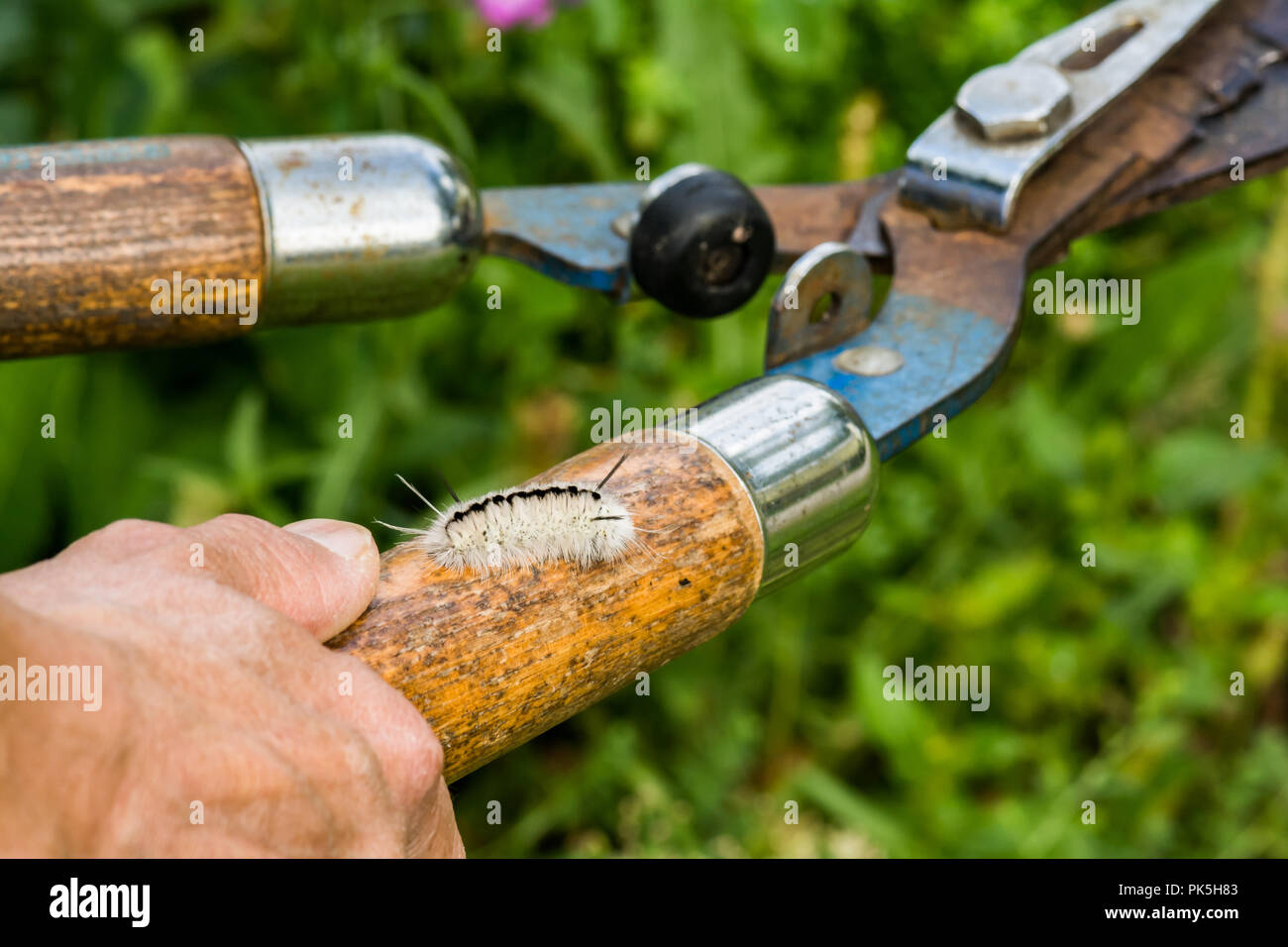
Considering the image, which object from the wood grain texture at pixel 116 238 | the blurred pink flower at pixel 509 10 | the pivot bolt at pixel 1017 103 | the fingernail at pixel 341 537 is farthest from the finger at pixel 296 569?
the blurred pink flower at pixel 509 10

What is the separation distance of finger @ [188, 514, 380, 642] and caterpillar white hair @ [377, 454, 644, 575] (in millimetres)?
66

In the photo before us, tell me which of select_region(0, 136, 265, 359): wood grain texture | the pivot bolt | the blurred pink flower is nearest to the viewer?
select_region(0, 136, 265, 359): wood grain texture

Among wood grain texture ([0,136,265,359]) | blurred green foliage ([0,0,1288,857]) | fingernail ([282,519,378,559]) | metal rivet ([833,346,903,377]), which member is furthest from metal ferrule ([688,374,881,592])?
blurred green foliage ([0,0,1288,857])

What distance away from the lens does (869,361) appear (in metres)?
1.43

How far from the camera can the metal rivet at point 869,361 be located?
1.42 metres

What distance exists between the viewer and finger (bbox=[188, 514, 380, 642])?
3.39ft

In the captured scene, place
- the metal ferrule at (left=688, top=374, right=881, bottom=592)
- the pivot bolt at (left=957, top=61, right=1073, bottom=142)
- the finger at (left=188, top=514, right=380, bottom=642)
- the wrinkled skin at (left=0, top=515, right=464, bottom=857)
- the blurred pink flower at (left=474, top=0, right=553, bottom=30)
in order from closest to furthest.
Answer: the wrinkled skin at (left=0, top=515, right=464, bottom=857), the finger at (left=188, top=514, right=380, bottom=642), the metal ferrule at (left=688, top=374, right=881, bottom=592), the pivot bolt at (left=957, top=61, right=1073, bottom=142), the blurred pink flower at (left=474, top=0, right=553, bottom=30)

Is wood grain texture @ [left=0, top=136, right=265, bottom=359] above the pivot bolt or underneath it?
underneath

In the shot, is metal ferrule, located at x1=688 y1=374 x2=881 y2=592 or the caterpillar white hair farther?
metal ferrule, located at x1=688 y1=374 x2=881 y2=592

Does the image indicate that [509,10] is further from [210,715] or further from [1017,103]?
[210,715]

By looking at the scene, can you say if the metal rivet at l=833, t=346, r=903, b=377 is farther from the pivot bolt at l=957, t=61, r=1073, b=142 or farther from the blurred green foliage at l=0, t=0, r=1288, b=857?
the blurred green foliage at l=0, t=0, r=1288, b=857

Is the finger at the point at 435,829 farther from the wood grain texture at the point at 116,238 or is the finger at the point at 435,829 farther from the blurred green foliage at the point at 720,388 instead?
the blurred green foliage at the point at 720,388
